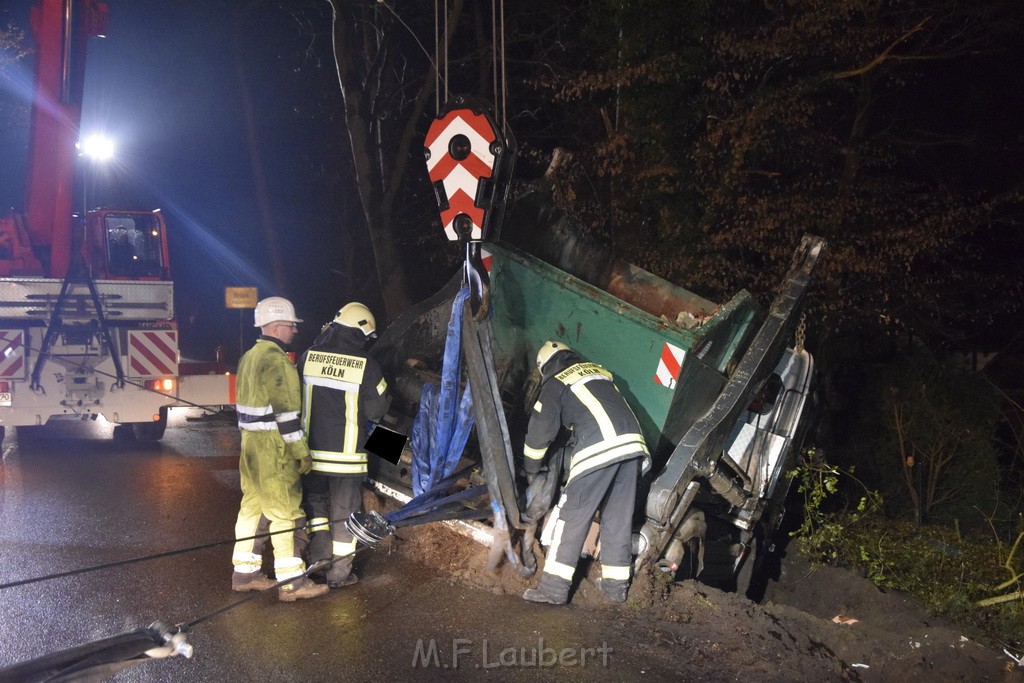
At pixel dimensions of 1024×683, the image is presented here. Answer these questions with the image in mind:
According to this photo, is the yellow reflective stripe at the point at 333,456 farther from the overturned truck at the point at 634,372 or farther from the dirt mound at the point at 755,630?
the dirt mound at the point at 755,630

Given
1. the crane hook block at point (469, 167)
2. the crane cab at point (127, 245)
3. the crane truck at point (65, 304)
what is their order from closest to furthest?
the crane hook block at point (469, 167)
the crane truck at point (65, 304)
the crane cab at point (127, 245)

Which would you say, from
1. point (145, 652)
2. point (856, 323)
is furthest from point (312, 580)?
point (856, 323)

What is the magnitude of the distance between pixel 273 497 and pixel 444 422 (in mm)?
1021

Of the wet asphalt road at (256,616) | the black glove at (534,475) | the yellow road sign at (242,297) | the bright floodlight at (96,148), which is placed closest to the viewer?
the wet asphalt road at (256,616)

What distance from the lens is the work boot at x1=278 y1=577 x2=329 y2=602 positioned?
184 inches

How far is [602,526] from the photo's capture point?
478cm

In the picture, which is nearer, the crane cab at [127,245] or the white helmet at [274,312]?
the white helmet at [274,312]

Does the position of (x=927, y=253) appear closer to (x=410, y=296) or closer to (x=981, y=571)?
(x=981, y=571)

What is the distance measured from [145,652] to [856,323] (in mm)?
8533

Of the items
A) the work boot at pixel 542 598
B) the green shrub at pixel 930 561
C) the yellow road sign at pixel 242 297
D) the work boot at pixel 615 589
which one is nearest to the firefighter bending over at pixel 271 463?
the work boot at pixel 542 598

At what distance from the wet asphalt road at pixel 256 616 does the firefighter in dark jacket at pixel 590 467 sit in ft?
0.81

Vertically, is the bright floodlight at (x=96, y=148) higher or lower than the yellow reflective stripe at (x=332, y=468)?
higher

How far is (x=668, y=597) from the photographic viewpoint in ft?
15.6

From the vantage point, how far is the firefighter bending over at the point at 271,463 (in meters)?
4.78
